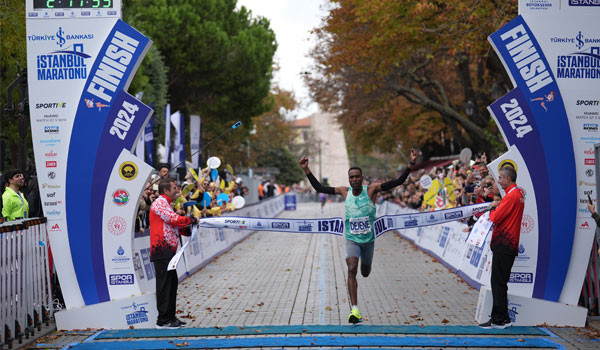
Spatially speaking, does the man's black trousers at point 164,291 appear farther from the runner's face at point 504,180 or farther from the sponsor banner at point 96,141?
the runner's face at point 504,180

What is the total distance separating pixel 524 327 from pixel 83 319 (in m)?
5.62

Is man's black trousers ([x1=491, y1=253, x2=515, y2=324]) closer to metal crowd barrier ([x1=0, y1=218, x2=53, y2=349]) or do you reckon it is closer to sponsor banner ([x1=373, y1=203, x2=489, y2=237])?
sponsor banner ([x1=373, y1=203, x2=489, y2=237])

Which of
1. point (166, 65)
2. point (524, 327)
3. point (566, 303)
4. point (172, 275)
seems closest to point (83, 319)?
point (172, 275)

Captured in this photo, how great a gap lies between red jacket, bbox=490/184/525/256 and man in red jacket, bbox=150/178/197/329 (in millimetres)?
3775

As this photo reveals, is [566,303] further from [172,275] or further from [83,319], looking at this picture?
[83,319]

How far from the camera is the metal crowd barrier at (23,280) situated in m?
7.80

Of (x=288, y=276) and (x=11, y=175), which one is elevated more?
(x=11, y=175)

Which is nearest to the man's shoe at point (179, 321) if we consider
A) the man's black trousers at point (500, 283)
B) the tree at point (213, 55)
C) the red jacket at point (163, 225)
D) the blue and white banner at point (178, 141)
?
the red jacket at point (163, 225)

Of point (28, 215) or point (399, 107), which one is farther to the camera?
point (399, 107)

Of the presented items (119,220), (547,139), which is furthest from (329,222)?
(547,139)

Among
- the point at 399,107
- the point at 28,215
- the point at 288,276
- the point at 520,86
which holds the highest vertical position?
the point at 399,107

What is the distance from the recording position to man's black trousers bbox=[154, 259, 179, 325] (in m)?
8.91

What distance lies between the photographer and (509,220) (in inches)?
338

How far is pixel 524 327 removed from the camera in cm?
893
